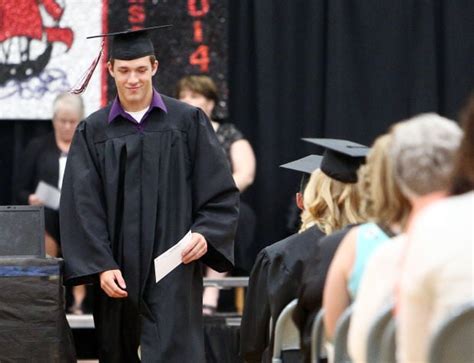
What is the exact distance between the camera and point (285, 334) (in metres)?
5.73

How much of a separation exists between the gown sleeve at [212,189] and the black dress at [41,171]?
2.52m

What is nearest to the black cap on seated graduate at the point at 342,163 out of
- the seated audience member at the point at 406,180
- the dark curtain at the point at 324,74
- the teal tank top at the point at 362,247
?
the teal tank top at the point at 362,247

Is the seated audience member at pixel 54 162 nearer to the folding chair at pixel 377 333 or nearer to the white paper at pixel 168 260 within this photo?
the white paper at pixel 168 260

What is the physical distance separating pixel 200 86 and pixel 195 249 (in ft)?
8.71

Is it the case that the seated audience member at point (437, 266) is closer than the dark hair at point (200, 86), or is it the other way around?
the seated audience member at point (437, 266)

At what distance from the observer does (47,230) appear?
30.1ft

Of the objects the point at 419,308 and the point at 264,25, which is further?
the point at 264,25

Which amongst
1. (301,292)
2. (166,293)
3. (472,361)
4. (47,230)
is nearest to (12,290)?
(166,293)

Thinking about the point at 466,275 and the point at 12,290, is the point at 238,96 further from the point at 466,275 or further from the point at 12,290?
the point at 466,275

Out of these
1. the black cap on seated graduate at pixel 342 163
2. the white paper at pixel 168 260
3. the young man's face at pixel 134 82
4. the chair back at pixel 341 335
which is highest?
the young man's face at pixel 134 82

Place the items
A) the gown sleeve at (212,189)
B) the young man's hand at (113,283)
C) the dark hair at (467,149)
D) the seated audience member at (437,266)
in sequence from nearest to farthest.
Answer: the seated audience member at (437,266), the dark hair at (467,149), the young man's hand at (113,283), the gown sleeve at (212,189)

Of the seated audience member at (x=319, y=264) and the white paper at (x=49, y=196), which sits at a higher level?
the seated audience member at (x=319, y=264)

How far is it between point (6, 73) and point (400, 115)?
2.68m

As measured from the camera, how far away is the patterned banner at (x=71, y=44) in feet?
31.5
